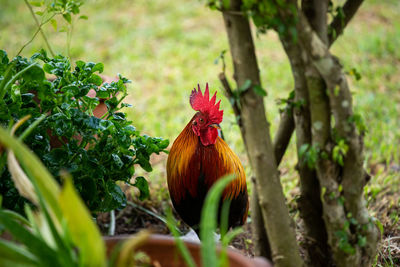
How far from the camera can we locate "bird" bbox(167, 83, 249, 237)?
1980 millimetres

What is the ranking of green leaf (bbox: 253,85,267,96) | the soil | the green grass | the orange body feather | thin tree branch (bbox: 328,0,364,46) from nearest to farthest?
green leaf (bbox: 253,85,267,96) < thin tree branch (bbox: 328,0,364,46) < the orange body feather < the soil < the green grass

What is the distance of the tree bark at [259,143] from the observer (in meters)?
1.39

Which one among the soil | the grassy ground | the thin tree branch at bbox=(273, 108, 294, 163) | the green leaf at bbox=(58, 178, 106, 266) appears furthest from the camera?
the grassy ground

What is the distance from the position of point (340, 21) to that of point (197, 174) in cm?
84

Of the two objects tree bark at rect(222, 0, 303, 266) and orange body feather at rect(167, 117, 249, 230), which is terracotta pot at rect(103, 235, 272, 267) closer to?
tree bark at rect(222, 0, 303, 266)

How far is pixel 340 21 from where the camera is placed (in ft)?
5.24

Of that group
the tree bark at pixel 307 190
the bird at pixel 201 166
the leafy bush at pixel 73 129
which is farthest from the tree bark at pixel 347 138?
the leafy bush at pixel 73 129

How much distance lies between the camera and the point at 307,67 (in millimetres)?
1372

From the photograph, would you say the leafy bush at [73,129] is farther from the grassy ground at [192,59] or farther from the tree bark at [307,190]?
the grassy ground at [192,59]

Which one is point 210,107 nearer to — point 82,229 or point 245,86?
point 245,86

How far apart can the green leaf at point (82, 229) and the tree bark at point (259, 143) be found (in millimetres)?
585

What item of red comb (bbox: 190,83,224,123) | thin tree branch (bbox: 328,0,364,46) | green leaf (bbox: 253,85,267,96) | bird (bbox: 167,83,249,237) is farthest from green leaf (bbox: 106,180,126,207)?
thin tree branch (bbox: 328,0,364,46)

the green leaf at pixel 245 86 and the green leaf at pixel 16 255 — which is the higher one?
the green leaf at pixel 245 86

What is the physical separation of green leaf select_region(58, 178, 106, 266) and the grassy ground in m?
1.80
